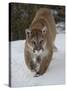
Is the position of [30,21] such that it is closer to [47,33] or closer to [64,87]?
[47,33]

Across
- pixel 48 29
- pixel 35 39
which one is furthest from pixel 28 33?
pixel 48 29

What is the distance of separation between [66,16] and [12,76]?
0.96 metres

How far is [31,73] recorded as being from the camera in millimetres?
2520

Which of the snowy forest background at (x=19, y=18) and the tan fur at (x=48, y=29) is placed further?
the tan fur at (x=48, y=29)

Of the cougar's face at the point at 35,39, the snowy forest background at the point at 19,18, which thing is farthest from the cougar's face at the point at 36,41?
the snowy forest background at the point at 19,18

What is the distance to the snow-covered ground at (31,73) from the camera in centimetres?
244

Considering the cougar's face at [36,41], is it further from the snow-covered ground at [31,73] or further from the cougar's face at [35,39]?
the snow-covered ground at [31,73]

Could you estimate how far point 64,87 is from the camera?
2.69 m

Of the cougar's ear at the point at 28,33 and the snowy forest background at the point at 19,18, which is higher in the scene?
the snowy forest background at the point at 19,18

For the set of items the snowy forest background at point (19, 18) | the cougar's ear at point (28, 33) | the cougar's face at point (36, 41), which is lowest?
the cougar's face at point (36, 41)

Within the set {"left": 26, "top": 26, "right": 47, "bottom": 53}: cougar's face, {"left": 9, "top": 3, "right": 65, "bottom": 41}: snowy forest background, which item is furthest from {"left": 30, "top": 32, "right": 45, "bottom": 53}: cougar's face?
{"left": 9, "top": 3, "right": 65, "bottom": 41}: snowy forest background

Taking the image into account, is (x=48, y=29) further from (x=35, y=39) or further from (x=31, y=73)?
(x=31, y=73)

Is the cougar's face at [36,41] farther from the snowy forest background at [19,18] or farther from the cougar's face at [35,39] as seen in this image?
the snowy forest background at [19,18]

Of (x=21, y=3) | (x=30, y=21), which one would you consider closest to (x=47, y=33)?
(x=30, y=21)
